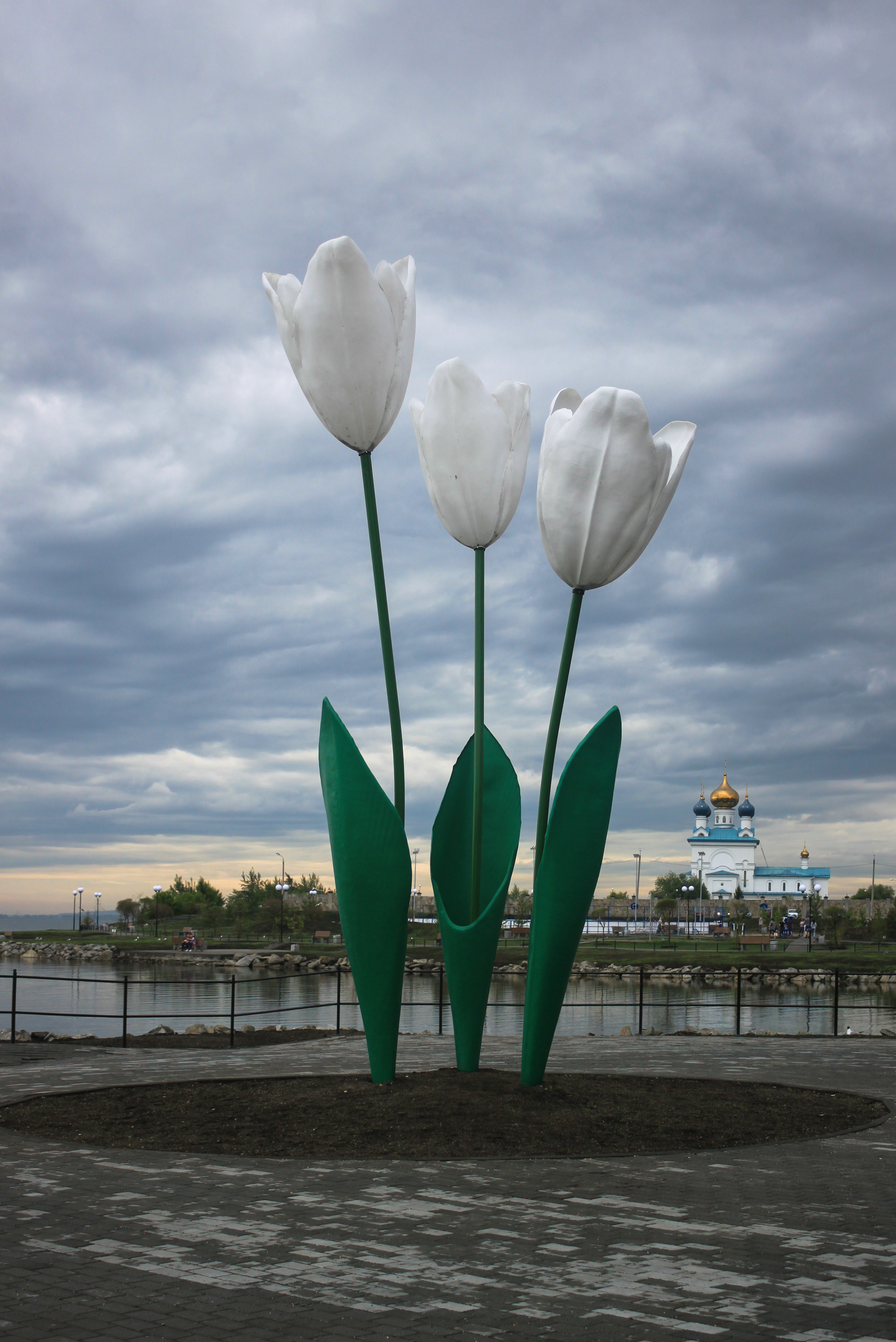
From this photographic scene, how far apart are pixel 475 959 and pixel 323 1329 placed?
4.42 m

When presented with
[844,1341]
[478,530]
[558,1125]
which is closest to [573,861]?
[558,1125]

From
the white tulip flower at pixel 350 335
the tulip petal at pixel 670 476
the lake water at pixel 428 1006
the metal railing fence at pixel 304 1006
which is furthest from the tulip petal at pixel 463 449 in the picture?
the lake water at pixel 428 1006

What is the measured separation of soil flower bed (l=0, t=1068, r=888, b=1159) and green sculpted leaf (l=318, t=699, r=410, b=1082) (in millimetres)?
773

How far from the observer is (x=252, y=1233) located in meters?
4.89

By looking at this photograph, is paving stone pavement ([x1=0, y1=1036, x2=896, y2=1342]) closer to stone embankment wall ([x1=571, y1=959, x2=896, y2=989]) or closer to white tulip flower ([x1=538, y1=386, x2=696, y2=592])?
white tulip flower ([x1=538, y1=386, x2=696, y2=592])

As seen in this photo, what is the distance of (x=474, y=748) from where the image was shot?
8.79 metres

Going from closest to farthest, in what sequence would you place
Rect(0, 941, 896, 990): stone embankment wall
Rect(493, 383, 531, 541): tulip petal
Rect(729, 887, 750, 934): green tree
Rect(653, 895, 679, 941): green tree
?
Rect(493, 383, 531, 541): tulip petal, Rect(0, 941, 896, 990): stone embankment wall, Rect(653, 895, 679, 941): green tree, Rect(729, 887, 750, 934): green tree

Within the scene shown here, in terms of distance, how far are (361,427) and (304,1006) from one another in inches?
278

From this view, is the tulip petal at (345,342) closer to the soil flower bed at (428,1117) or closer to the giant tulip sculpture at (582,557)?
the giant tulip sculpture at (582,557)

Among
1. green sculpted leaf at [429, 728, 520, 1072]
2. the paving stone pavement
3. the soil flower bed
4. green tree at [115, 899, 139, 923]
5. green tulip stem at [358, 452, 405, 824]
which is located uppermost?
green tulip stem at [358, 452, 405, 824]

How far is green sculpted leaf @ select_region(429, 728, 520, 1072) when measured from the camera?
26.7 feet

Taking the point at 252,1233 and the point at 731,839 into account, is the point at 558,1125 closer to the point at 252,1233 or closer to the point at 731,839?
the point at 252,1233

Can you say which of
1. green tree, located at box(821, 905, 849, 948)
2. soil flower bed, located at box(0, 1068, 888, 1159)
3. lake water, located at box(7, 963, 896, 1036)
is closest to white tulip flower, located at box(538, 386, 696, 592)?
soil flower bed, located at box(0, 1068, 888, 1159)

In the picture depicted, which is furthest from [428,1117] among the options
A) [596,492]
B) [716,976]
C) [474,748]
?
[716,976]
